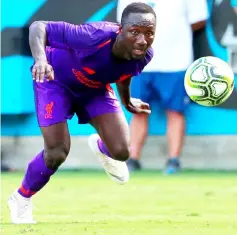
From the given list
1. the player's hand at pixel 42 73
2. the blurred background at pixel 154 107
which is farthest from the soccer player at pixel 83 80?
the blurred background at pixel 154 107

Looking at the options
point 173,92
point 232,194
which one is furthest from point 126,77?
point 173,92

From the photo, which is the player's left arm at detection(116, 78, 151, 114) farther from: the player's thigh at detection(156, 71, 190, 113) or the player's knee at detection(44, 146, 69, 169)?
the player's thigh at detection(156, 71, 190, 113)

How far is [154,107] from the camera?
1468 centimetres

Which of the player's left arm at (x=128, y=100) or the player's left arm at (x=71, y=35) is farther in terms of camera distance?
the player's left arm at (x=128, y=100)

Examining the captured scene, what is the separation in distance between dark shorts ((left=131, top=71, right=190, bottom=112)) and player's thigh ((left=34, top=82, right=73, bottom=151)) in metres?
5.06

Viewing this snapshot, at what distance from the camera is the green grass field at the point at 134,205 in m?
8.31

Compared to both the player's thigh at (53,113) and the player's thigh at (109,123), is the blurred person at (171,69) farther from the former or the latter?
the player's thigh at (53,113)

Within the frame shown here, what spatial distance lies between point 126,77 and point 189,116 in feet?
18.5

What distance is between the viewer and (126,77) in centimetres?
914

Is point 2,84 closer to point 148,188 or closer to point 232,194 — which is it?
point 148,188

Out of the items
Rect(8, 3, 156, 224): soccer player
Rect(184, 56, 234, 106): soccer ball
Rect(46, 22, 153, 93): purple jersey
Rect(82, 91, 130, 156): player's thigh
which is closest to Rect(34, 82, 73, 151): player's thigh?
Rect(8, 3, 156, 224): soccer player

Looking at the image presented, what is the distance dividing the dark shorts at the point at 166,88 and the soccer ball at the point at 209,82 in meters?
4.67

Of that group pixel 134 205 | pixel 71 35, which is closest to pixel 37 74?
pixel 71 35

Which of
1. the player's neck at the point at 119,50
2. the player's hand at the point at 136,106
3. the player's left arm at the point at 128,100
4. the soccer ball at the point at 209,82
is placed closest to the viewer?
the player's neck at the point at 119,50
